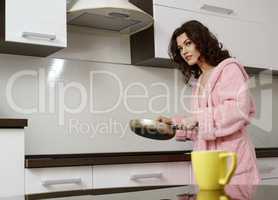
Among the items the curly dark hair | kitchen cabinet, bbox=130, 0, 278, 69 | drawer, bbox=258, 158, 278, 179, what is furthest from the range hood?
drawer, bbox=258, 158, 278, 179

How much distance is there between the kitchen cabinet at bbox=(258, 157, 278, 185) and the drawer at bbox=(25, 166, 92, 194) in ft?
3.36

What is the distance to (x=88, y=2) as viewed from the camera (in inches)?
85.3

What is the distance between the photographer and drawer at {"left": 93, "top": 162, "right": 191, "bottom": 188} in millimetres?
1953

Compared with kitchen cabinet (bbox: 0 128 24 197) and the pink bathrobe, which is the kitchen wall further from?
the pink bathrobe

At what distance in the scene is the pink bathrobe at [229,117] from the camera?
1729 millimetres

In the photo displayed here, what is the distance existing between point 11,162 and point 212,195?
1.13 m

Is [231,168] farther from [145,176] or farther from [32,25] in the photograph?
A: [32,25]

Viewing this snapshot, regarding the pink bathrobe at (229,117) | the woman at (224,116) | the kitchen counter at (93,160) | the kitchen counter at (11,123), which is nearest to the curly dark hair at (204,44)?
the woman at (224,116)

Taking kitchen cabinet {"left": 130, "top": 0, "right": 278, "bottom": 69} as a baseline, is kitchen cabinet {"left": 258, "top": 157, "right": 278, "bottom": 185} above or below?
below

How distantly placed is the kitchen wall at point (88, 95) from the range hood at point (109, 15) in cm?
11

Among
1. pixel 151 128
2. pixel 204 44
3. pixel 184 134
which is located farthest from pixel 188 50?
pixel 151 128

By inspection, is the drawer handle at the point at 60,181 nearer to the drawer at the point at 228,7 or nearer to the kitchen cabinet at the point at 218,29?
the kitchen cabinet at the point at 218,29

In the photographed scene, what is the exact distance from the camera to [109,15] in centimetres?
225

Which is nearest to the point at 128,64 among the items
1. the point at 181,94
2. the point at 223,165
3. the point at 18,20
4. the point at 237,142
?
the point at 181,94
